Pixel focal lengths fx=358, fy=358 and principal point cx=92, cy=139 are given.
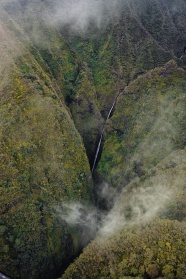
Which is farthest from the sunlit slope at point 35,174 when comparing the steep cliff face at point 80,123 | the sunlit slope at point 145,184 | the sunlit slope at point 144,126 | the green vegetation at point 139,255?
the sunlit slope at point 144,126

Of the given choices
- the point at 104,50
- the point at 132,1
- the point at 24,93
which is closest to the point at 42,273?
the point at 24,93

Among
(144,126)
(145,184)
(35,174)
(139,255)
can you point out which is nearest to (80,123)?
(144,126)

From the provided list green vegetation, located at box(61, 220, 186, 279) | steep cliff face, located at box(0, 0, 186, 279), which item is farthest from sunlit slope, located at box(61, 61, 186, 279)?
steep cliff face, located at box(0, 0, 186, 279)

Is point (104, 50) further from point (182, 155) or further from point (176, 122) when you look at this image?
point (182, 155)

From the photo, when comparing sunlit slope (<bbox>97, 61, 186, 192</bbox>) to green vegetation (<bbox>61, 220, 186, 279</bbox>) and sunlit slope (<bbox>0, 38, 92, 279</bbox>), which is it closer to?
sunlit slope (<bbox>0, 38, 92, 279</bbox>)

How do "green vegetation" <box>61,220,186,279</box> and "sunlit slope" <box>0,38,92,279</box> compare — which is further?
"sunlit slope" <box>0,38,92,279</box>

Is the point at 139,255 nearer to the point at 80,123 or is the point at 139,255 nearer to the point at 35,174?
the point at 35,174

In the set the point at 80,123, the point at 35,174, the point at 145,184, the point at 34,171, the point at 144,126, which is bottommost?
the point at 145,184

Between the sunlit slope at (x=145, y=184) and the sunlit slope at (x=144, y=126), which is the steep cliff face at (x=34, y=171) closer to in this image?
the sunlit slope at (x=145, y=184)
